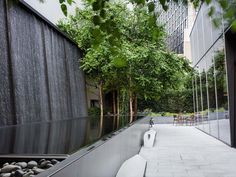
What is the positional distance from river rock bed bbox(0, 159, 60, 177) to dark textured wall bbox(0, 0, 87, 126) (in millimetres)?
4742

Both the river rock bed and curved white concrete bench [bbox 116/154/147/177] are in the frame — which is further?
curved white concrete bench [bbox 116/154/147/177]

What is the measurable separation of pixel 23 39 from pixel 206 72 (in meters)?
6.89

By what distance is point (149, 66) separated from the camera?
15.0m

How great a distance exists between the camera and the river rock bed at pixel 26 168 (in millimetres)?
2555

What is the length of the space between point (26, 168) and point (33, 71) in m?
8.63

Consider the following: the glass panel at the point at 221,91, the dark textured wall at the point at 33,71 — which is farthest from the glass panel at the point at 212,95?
the dark textured wall at the point at 33,71

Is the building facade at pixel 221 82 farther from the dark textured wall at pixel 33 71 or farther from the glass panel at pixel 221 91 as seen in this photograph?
the dark textured wall at pixel 33 71

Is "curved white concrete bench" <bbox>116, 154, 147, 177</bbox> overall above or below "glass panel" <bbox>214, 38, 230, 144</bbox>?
below

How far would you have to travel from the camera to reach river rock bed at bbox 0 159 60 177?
2.55 metres

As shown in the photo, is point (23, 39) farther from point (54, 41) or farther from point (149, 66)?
point (149, 66)

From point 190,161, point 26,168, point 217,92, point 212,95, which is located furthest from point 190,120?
point 26,168

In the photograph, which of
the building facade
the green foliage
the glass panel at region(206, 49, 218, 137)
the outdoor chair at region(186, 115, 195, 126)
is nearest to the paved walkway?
the building facade

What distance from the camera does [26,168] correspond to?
278 cm

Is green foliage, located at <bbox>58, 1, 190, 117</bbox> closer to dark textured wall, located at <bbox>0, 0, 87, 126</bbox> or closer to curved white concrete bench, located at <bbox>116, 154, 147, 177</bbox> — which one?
dark textured wall, located at <bbox>0, 0, 87, 126</bbox>
